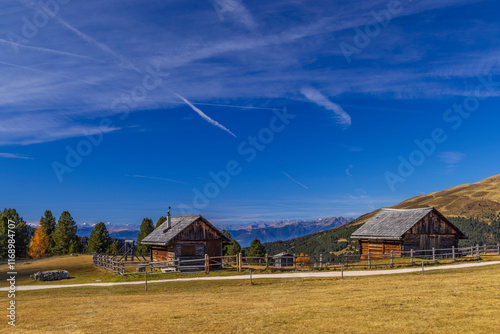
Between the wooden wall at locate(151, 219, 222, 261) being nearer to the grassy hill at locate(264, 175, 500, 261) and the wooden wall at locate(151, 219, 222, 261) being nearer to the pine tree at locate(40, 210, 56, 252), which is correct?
the pine tree at locate(40, 210, 56, 252)

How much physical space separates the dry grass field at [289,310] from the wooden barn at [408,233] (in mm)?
20324

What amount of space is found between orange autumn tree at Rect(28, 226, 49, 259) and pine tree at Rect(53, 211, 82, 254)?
153 inches

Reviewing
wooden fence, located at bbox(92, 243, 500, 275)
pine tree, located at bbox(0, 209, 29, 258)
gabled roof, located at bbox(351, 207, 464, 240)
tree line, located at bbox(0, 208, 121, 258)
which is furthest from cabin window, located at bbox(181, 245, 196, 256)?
pine tree, located at bbox(0, 209, 29, 258)

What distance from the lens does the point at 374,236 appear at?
145ft

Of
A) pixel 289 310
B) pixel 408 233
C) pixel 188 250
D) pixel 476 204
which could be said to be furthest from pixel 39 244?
pixel 476 204

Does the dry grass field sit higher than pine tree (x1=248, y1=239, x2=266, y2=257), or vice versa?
the dry grass field

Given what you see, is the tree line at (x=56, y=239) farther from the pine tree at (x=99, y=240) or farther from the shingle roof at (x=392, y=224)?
the shingle roof at (x=392, y=224)

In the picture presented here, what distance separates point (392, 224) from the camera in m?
44.8

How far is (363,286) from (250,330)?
11.2 meters

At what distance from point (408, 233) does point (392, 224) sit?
103 inches

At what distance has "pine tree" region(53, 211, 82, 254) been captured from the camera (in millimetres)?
77062

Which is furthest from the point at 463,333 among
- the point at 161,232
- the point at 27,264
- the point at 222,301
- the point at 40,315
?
the point at 27,264

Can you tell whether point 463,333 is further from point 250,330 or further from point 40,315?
point 40,315

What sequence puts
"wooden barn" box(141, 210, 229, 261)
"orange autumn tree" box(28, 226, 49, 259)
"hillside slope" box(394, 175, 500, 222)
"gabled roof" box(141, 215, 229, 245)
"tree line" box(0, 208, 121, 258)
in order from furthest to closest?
"hillside slope" box(394, 175, 500, 222), "orange autumn tree" box(28, 226, 49, 259), "tree line" box(0, 208, 121, 258), "gabled roof" box(141, 215, 229, 245), "wooden barn" box(141, 210, 229, 261)
